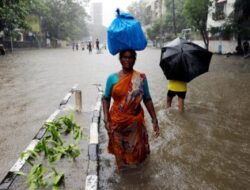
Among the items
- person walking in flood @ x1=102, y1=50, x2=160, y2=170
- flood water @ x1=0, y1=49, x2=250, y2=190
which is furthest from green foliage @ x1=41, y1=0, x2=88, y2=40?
person walking in flood @ x1=102, y1=50, x2=160, y2=170

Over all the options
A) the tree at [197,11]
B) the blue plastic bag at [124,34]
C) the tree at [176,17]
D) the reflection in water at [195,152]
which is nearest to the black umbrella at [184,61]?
the reflection in water at [195,152]

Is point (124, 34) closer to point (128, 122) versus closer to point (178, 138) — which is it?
point (128, 122)

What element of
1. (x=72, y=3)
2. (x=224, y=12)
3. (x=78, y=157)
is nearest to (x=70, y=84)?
(x=78, y=157)

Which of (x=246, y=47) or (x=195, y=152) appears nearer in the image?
(x=195, y=152)

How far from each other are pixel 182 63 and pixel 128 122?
3448 mm

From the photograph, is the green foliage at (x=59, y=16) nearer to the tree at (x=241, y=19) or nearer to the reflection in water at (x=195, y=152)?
the tree at (x=241, y=19)

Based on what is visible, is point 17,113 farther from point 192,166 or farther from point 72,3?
point 72,3

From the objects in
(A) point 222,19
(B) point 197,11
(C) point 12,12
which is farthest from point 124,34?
(A) point 222,19

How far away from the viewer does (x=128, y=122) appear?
13.7ft

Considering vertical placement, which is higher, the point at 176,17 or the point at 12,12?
the point at 176,17

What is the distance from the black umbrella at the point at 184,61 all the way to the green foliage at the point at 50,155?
249cm

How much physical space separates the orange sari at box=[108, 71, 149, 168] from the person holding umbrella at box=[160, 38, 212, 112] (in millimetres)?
3167

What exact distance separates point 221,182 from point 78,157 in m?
1.98

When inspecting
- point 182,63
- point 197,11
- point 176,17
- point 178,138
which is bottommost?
point 178,138
